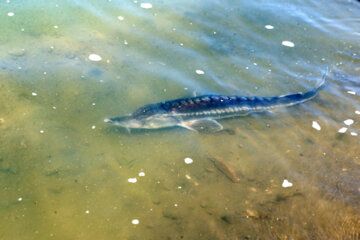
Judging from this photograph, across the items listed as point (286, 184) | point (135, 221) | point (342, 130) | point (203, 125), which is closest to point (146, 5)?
point (203, 125)

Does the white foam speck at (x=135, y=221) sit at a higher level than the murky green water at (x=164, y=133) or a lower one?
lower

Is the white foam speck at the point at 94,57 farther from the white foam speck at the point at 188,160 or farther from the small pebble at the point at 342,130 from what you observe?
the small pebble at the point at 342,130

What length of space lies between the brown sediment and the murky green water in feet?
0.11

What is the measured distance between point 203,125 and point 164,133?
683 millimetres

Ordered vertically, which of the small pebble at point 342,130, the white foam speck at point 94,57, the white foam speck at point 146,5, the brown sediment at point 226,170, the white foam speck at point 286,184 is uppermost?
the white foam speck at point 146,5

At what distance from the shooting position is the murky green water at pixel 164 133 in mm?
4078

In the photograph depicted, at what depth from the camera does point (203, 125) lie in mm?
5465

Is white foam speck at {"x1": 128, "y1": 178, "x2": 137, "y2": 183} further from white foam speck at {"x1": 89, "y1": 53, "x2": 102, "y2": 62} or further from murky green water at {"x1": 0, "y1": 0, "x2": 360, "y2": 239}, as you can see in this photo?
white foam speck at {"x1": 89, "y1": 53, "x2": 102, "y2": 62}

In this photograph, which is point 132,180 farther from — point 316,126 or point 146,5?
point 146,5

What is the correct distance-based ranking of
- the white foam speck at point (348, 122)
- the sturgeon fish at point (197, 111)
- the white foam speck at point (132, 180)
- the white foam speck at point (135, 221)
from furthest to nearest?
the white foam speck at point (348, 122), the sturgeon fish at point (197, 111), the white foam speck at point (132, 180), the white foam speck at point (135, 221)

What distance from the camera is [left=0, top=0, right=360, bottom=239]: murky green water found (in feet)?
13.4

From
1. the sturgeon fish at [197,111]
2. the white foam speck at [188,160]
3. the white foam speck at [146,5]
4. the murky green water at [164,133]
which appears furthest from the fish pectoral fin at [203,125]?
the white foam speck at [146,5]

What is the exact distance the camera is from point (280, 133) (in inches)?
217

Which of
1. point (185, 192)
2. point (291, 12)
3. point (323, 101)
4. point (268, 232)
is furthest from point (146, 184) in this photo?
point (291, 12)
